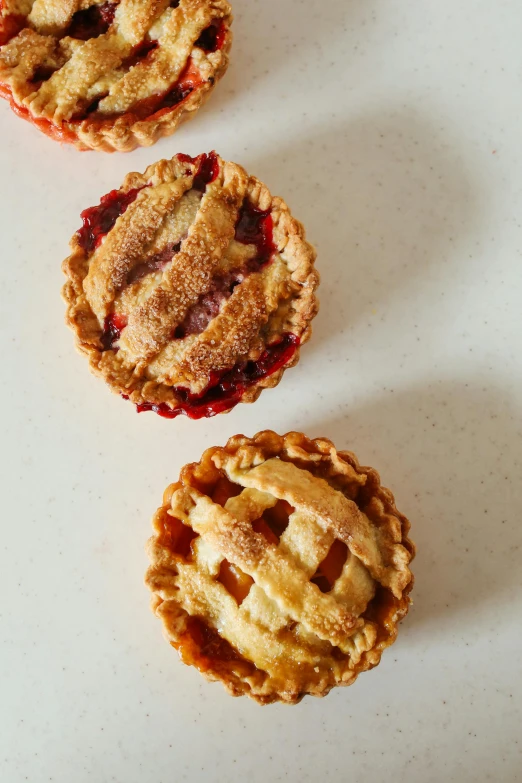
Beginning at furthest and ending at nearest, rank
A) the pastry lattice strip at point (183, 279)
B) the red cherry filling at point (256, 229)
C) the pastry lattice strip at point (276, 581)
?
the red cherry filling at point (256, 229) < the pastry lattice strip at point (183, 279) < the pastry lattice strip at point (276, 581)

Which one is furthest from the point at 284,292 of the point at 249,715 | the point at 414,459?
the point at 249,715

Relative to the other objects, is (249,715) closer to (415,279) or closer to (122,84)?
(415,279)

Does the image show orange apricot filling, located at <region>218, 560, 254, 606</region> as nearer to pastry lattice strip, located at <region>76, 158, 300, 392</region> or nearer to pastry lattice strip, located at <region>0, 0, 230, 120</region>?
pastry lattice strip, located at <region>76, 158, 300, 392</region>

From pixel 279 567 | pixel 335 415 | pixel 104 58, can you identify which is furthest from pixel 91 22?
pixel 279 567

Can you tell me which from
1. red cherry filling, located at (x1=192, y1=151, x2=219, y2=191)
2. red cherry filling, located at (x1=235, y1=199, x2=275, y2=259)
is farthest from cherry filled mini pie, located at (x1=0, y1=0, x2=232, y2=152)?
red cherry filling, located at (x1=235, y1=199, x2=275, y2=259)

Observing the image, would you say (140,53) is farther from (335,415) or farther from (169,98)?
(335,415)

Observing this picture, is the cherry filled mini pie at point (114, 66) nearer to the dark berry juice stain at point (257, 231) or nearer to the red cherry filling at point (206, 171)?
the red cherry filling at point (206, 171)

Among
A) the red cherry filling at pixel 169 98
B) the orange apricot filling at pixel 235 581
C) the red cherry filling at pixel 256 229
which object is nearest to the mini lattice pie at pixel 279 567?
the orange apricot filling at pixel 235 581
